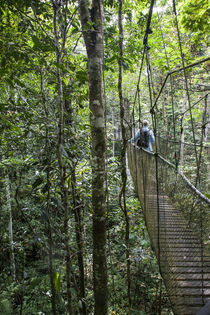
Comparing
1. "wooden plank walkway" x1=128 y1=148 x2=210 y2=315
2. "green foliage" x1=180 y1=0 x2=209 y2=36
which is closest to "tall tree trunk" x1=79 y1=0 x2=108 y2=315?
"wooden plank walkway" x1=128 y1=148 x2=210 y2=315

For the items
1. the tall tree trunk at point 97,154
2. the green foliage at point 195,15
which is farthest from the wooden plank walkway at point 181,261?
the green foliage at point 195,15

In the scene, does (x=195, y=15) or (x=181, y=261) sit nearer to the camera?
(x=181, y=261)

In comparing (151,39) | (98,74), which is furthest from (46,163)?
(151,39)

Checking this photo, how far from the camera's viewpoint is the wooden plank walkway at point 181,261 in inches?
42.6

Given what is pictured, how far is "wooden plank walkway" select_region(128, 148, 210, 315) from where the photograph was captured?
1083 mm

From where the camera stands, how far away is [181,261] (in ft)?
4.50

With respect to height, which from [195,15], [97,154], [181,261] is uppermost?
[195,15]

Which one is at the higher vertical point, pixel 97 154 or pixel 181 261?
pixel 97 154

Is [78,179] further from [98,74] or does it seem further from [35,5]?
[35,5]

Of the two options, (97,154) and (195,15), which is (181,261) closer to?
(97,154)

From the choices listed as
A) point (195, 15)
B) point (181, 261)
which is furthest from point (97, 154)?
point (195, 15)

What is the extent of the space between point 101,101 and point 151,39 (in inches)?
99.7

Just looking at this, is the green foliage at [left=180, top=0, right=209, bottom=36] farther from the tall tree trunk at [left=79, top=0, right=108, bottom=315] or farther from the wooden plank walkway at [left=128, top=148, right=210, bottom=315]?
the wooden plank walkway at [left=128, top=148, right=210, bottom=315]

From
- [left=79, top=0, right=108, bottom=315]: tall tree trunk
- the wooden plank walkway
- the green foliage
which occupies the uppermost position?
the green foliage
